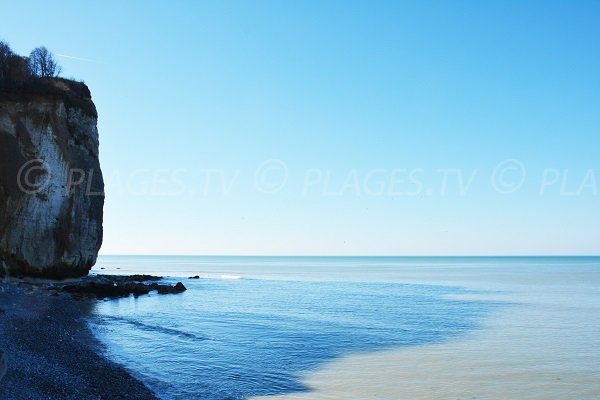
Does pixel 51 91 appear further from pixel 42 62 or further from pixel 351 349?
pixel 351 349

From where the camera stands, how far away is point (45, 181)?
36.9 m

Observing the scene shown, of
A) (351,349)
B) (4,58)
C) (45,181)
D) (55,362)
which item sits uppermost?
(4,58)

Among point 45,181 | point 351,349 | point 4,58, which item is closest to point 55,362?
point 351,349

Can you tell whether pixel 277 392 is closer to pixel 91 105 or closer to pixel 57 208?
pixel 57 208

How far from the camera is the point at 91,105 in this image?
145 ft

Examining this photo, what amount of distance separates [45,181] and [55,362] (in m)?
27.0

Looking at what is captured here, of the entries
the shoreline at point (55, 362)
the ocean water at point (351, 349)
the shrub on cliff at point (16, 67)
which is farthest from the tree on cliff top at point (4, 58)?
the shoreline at point (55, 362)

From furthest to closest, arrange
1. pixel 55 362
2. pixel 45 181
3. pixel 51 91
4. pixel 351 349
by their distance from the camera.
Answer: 1. pixel 51 91
2. pixel 45 181
3. pixel 351 349
4. pixel 55 362

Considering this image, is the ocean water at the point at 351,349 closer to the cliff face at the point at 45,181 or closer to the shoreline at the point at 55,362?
the shoreline at the point at 55,362

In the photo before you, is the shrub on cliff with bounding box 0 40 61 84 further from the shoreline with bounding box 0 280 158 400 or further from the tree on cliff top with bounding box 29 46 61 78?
the shoreline with bounding box 0 280 158 400

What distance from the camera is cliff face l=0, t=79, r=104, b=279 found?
115 ft

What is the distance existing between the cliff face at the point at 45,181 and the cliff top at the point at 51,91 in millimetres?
75

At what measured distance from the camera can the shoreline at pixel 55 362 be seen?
10.9 metres

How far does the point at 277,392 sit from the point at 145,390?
11.7ft
